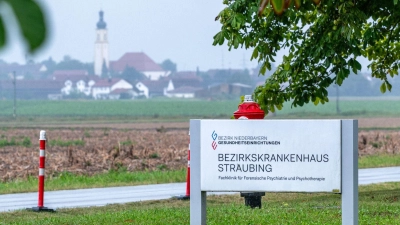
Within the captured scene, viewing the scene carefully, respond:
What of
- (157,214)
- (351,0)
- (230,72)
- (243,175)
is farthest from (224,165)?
(230,72)

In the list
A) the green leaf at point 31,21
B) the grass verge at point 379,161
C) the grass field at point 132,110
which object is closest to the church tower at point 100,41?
the green leaf at point 31,21

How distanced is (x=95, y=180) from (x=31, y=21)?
17.7 metres

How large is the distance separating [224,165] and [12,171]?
1443cm

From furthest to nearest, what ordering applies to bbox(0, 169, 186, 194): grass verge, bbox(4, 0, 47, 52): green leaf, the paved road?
bbox(0, 169, 186, 194): grass verge < the paved road < bbox(4, 0, 47, 52): green leaf

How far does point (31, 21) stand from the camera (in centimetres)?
112

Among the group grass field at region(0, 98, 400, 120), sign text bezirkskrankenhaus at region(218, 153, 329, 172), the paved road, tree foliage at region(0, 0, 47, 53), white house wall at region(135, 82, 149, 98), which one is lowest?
the paved road

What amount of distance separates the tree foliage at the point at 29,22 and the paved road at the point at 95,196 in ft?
41.0

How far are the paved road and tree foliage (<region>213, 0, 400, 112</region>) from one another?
9.96 feet

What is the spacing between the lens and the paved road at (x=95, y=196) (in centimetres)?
1416

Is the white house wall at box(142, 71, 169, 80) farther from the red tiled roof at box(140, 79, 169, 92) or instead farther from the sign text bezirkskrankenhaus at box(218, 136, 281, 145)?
the sign text bezirkskrankenhaus at box(218, 136, 281, 145)

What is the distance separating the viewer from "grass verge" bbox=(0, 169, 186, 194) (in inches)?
680

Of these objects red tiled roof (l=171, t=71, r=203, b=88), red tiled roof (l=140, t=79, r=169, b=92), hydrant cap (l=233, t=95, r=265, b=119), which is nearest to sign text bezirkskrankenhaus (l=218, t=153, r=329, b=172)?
hydrant cap (l=233, t=95, r=265, b=119)

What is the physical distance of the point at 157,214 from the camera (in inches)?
408

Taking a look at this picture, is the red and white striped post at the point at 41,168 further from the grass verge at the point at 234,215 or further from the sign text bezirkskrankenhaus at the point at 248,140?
the sign text bezirkskrankenhaus at the point at 248,140
